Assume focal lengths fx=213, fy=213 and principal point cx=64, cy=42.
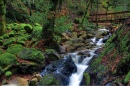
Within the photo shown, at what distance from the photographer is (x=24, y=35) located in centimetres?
1888

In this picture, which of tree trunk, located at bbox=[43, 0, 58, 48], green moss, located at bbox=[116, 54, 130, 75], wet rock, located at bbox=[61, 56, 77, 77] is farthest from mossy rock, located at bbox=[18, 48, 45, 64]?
green moss, located at bbox=[116, 54, 130, 75]

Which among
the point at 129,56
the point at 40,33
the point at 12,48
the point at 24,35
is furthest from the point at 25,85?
the point at 24,35

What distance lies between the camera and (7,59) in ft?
41.8

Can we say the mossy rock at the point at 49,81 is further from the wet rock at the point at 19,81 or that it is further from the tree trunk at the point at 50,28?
the tree trunk at the point at 50,28

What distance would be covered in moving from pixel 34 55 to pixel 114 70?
240 inches

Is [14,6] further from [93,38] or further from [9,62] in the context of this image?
[9,62]

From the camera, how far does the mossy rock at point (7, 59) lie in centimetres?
1249

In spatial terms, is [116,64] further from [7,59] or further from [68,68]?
[7,59]

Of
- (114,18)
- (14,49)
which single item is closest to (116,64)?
(14,49)

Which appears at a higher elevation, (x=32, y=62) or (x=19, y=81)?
(x=32, y=62)

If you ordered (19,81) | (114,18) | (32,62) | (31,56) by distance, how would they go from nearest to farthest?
(19,81) → (32,62) → (31,56) → (114,18)

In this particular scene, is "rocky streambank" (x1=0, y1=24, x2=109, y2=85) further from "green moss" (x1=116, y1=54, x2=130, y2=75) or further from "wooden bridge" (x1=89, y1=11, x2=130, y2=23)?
"wooden bridge" (x1=89, y1=11, x2=130, y2=23)

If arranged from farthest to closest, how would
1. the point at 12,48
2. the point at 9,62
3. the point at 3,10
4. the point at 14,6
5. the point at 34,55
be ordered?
the point at 14,6 < the point at 3,10 < the point at 12,48 < the point at 34,55 < the point at 9,62

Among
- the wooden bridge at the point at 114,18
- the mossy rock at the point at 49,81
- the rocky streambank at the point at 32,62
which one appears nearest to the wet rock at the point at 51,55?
the rocky streambank at the point at 32,62
